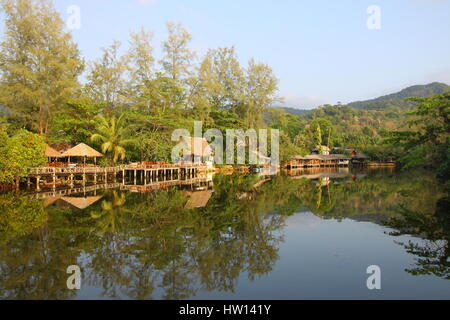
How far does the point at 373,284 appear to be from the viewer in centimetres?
619

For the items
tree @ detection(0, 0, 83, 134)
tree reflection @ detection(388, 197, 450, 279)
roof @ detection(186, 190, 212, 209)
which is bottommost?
tree reflection @ detection(388, 197, 450, 279)

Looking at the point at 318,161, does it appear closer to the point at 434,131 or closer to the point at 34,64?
the point at 434,131

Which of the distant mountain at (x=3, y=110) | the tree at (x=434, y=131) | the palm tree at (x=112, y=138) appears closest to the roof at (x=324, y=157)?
the tree at (x=434, y=131)

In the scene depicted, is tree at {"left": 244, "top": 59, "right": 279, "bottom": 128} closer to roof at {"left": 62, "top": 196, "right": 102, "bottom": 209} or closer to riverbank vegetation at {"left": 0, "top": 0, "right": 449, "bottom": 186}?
riverbank vegetation at {"left": 0, "top": 0, "right": 449, "bottom": 186}

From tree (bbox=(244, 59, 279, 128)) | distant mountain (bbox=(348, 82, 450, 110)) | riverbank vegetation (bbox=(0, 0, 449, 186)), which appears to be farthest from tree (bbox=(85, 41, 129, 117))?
distant mountain (bbox=(348, 82, 450, 110))

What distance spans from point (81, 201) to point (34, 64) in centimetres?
1576

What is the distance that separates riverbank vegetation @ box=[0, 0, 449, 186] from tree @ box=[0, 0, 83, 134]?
0.07 metres

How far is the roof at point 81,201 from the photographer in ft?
45.1

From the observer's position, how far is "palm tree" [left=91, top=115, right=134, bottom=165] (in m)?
26.0

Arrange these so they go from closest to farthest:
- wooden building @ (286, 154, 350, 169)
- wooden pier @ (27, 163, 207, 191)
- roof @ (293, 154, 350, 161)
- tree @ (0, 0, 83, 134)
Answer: wooden pier @ (27, 163, 207, 191) → tree @ (0, 0, 83, 134) → wooden building @ (286, 154, 350, 169) → roof @ (293, 154, 350, 161)

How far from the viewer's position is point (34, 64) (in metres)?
25.0

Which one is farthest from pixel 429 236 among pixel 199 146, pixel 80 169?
pixel 199 146

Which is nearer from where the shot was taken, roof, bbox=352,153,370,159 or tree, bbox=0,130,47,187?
tree, bbox=0,130,47,187
